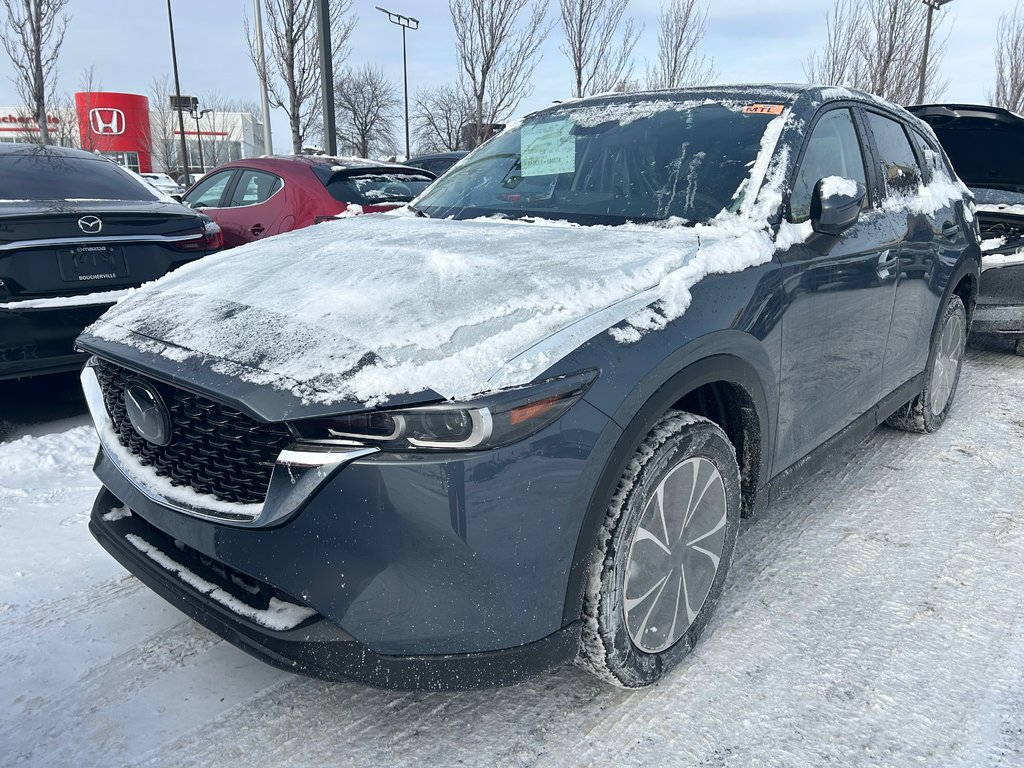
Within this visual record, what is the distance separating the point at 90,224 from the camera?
396cm

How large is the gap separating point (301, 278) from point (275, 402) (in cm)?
64

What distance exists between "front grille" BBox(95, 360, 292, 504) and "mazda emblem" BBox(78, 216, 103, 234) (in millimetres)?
2301

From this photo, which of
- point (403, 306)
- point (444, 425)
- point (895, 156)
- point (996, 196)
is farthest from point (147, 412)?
point (996, 196)

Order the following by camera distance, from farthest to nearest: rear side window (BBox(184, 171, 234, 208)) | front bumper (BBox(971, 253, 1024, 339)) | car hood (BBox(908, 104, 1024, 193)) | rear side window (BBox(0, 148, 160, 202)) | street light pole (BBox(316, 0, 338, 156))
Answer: street light pole (BBox(316, 0, 338, 156)) < rear side window (BBox(184, 171, 234, 208)) < car hood (BBox(908, 104, 1024, 193)) < front bumper (BBox(971, 253, 1024, 339)) < rear side window (BBox(0, 148, 160, 202))

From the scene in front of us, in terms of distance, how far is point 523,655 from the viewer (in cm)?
178

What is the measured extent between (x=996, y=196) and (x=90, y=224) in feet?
21.5

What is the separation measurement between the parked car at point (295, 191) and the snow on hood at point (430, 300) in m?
3.71

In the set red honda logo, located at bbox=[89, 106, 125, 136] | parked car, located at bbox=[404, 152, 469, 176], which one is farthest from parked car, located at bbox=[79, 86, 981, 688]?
red honda logo, located at bbox=[89, 106, 125, 136]

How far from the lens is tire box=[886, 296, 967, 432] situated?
13.3ft

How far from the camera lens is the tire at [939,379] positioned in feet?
13.3

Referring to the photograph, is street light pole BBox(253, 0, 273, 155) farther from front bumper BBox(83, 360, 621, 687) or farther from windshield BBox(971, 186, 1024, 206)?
front bumper BBox(83, 360, 621, 687)

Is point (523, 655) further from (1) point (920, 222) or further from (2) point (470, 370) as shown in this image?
(1) point (920, 222)

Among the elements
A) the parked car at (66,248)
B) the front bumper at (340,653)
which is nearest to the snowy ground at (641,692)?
the front bumper at (340,653)

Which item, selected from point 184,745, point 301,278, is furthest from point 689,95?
point 184,745
